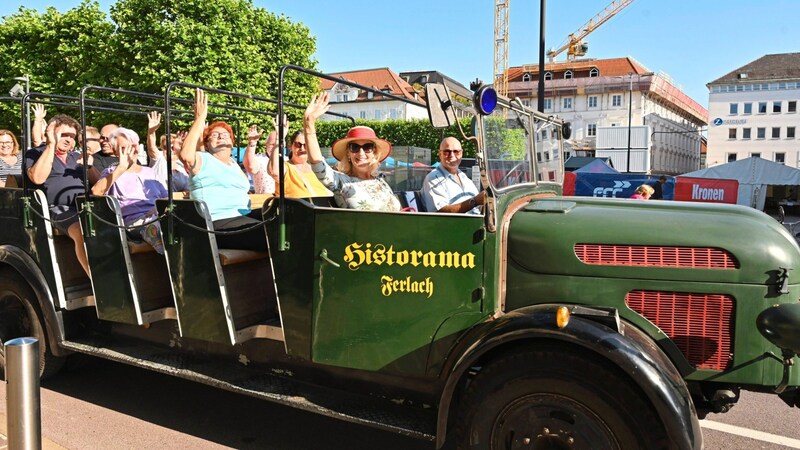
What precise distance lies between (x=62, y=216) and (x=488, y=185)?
3.14 meters

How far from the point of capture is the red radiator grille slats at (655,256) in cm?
273

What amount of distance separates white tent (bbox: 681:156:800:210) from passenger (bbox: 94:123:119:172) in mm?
19954

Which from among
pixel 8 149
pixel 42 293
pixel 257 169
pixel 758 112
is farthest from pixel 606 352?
pixel 758 112

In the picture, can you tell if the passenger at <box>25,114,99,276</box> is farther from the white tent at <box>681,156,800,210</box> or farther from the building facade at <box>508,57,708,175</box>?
the building facade at <box>508,57,708,175</box>

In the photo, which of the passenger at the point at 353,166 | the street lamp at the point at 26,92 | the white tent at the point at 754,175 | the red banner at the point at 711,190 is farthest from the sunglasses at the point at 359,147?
the white tent at the point at 754,175

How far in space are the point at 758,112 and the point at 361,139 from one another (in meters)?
74.8

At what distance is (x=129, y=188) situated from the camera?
14.5ft

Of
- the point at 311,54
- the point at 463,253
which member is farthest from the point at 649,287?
the point at 311,54

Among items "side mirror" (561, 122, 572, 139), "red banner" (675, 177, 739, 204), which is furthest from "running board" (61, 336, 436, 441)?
"red banner" (675, 177, 739, 204)

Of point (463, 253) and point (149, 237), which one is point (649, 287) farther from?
point (149, 237)

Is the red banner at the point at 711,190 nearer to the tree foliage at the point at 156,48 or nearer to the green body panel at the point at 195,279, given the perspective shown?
the tree foliage at the point at 156,48

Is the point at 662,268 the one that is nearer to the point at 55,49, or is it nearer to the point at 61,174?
the point at 61,174

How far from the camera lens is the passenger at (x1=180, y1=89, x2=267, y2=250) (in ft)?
12.1

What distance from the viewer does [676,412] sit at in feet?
7.88
